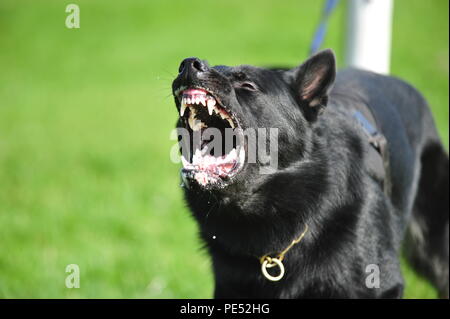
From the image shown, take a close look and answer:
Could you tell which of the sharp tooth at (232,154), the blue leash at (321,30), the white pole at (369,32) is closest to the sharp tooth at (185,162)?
the sharp tooth at (232,154)

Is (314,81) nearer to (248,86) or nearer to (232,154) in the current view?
(248,86)

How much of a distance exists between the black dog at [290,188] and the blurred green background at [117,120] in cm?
31

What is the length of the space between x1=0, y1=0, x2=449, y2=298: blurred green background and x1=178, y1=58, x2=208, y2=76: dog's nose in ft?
0.67

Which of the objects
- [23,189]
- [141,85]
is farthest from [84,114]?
[23,189]

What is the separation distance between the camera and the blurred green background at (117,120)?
4.66 meters

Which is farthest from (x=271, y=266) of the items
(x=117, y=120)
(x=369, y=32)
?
(x=117, y=120)

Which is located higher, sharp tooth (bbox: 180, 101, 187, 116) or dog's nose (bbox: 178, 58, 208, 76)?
dog's nose (bbox: 178, 58, 208, 76)

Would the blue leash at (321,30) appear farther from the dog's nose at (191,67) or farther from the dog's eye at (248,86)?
the dog's nose at (191,67)

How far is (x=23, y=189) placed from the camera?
663 cm

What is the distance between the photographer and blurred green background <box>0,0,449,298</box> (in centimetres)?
466

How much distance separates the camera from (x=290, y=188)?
3.19 metres

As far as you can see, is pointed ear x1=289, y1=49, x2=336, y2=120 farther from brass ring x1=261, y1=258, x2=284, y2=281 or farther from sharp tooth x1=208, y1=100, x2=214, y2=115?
brass ring x1=261, y1=258, x2=284, y2=281

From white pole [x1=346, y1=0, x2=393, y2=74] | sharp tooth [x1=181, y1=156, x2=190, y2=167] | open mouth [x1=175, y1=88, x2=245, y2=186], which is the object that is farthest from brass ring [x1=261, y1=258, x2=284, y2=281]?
white pole [x1=346, y1=0, x2=393, y2=74]
